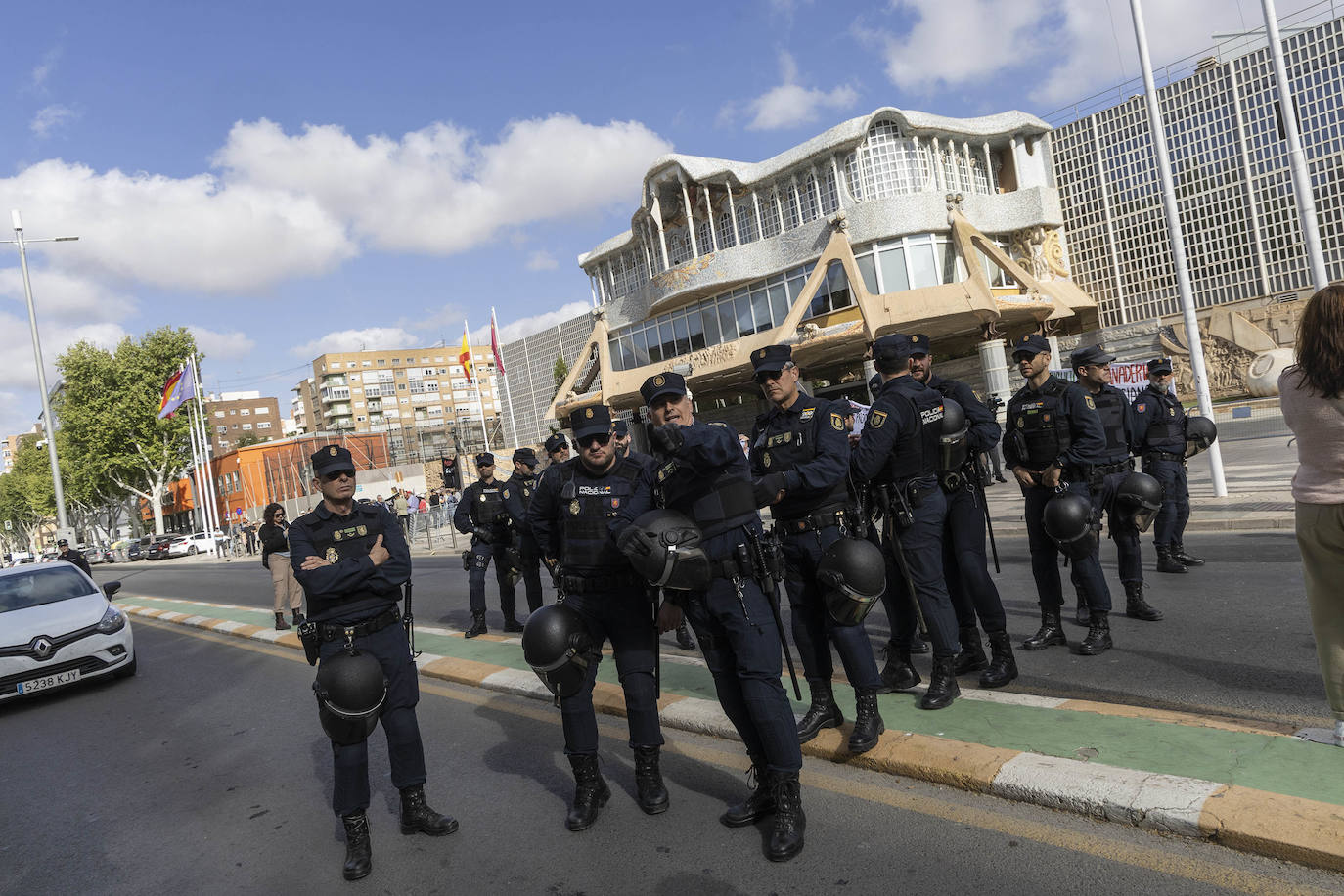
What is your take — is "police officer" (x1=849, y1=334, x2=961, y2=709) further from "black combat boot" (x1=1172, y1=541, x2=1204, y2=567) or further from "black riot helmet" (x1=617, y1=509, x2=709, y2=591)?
"black combat boot" (x1=1172, y1=541, x2=1204, y2=567)

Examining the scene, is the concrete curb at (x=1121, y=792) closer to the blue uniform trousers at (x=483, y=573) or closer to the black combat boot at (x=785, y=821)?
the black combat boot at (x=785, y=821)

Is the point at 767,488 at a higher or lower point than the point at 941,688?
higher

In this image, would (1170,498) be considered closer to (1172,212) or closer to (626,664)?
(626,664)

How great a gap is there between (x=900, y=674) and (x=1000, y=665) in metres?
0.59

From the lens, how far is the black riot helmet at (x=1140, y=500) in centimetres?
645

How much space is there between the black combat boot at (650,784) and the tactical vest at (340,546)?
1.45 metres

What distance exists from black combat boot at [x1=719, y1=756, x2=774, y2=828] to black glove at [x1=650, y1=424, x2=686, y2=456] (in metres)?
1.49

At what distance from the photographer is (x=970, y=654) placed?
543 centimetres

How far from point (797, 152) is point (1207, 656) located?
31.8 metres

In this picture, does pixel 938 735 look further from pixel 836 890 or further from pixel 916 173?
pixel 916 173

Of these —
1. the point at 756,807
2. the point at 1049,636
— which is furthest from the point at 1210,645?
the point at 756,807

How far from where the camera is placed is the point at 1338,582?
3445 millimetres

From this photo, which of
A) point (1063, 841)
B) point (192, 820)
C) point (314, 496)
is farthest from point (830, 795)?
point (314, 496)

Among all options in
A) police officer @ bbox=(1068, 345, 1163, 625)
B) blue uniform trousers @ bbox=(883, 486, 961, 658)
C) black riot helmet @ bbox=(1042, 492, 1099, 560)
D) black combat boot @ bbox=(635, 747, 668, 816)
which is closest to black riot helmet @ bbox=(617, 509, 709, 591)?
black combat boot @ bbox=(635, 747, 668, 816)
